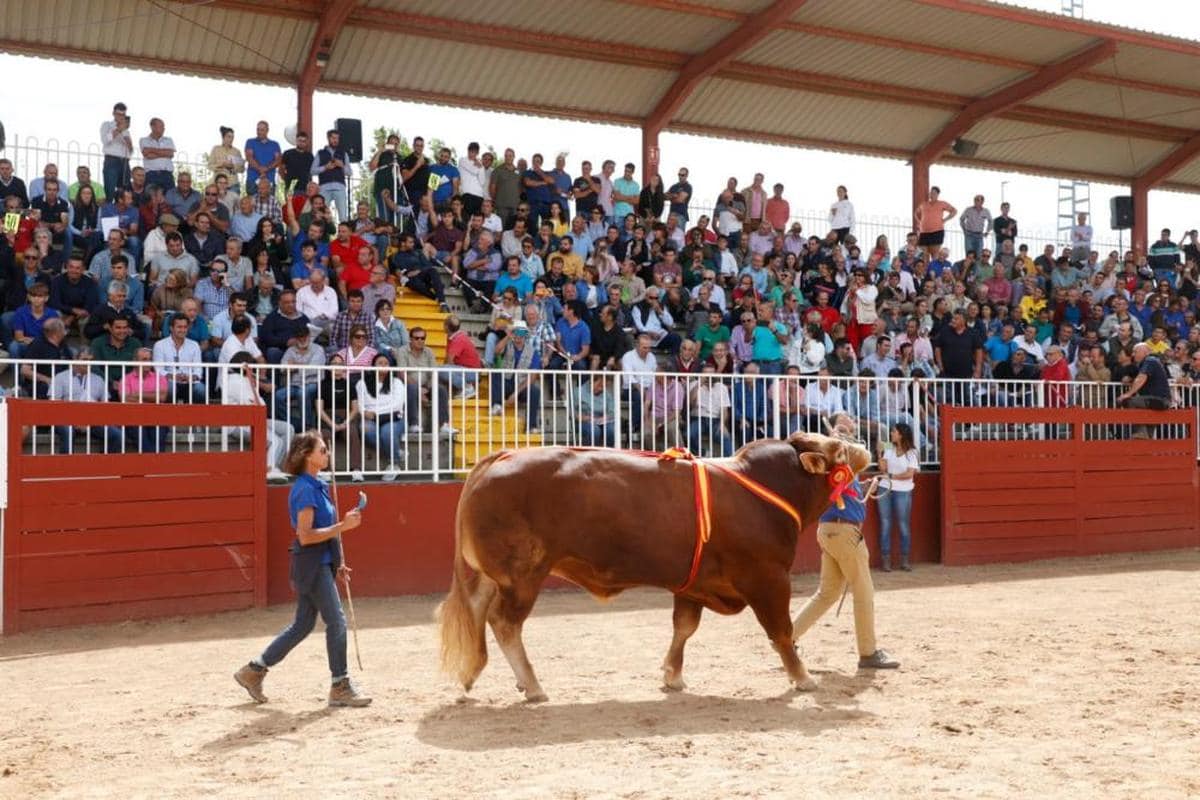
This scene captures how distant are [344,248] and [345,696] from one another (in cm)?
900

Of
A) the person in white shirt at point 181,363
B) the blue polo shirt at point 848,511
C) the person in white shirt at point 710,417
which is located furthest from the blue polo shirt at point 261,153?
the blue polo shirt at point 848,511

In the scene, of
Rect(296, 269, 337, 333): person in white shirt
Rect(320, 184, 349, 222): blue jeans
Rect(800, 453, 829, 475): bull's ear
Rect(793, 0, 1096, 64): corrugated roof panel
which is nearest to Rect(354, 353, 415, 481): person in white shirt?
Rect(296, 269, 337, 333): person in white shirt

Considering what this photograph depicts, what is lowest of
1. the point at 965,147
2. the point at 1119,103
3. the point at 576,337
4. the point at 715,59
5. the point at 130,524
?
the point at 130,524

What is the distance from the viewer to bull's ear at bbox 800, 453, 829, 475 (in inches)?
295

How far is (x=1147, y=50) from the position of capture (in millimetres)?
21109

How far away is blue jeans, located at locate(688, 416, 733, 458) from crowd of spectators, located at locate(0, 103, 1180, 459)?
1.6 inches

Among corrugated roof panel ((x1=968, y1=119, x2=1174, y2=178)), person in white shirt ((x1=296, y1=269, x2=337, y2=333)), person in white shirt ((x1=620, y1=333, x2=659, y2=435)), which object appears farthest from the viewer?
corrugated roof panel ((x1=968, y1=119, x2=1174, y2=178))

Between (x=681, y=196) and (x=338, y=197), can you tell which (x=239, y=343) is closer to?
(x=338, y=197)

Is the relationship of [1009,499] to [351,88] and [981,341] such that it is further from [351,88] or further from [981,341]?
[351,88]

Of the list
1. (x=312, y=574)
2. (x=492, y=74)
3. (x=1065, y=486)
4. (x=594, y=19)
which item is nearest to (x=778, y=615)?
(x=312, y=574)

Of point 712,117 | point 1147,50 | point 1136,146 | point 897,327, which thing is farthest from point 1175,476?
point 1136,146

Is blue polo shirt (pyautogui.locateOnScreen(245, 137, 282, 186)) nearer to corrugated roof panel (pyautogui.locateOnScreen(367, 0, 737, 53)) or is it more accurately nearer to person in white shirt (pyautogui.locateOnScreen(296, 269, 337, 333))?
corrugated roof panel (pyautogui.locateOnScreen(367, 0, 737, 53))

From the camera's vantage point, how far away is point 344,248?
591 inches

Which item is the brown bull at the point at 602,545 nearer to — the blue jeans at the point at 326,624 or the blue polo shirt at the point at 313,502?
the blue jeans at the point at 326,624
